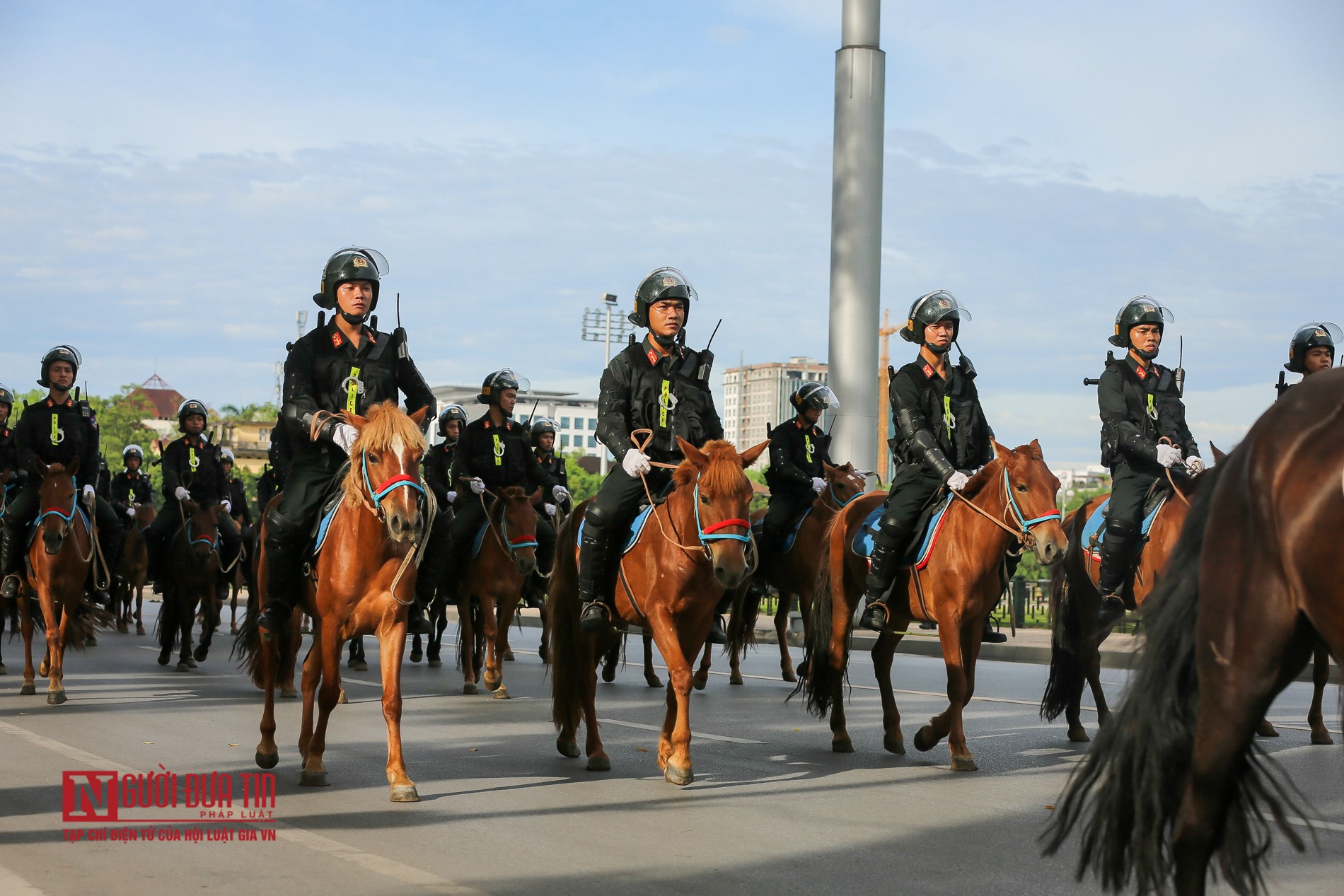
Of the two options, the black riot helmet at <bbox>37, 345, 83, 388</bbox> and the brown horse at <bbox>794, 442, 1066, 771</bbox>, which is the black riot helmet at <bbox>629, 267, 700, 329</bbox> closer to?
the brown horse at <bbox>794, 442, 1066, 771</bbox>

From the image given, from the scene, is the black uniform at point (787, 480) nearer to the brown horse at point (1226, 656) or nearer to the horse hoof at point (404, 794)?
the horse hoof at point (404, 794)

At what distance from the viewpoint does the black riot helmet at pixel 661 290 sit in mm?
9523

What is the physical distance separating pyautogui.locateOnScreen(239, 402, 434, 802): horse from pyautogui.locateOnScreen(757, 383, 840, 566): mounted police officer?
24.4 feet

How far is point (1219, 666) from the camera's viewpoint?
175 inches

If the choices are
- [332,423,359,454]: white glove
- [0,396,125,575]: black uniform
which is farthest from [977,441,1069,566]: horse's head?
[0,396,125,575]: black uniform

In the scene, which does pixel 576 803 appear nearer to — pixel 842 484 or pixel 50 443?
pixel 50 443

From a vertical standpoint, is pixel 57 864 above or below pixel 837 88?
below

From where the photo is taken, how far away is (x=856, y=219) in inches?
840

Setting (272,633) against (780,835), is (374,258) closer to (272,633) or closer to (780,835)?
(272,633)

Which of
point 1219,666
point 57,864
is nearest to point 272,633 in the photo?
point 57,864

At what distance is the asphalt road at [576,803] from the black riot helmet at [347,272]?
2.96 metres

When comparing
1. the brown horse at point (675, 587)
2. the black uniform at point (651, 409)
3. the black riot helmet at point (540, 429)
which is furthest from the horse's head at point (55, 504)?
the black riot helmet at point (540, 429)

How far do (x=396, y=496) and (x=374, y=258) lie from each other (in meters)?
2.15

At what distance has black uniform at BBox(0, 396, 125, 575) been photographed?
530 inches
